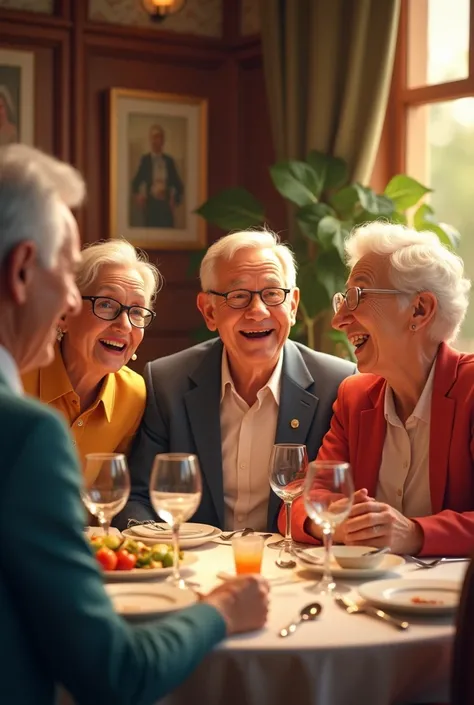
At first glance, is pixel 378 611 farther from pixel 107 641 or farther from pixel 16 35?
pixel 16 35

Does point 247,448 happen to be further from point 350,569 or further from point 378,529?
point 350,569

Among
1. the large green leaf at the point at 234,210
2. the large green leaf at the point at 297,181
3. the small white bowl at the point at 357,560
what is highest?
the large green leaf at the point at 297,181

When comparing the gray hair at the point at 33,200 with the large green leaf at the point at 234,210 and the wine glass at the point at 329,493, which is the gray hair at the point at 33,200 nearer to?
the wine glass at the point at 329,493

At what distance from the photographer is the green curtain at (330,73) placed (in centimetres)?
520

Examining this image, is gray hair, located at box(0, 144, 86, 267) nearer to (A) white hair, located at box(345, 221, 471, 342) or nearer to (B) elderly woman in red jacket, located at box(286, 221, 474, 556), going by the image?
(B) elderly woman in red jacket, located at box(286, 221, 474, 556)

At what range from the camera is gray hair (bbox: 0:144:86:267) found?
→ 1.61 metres

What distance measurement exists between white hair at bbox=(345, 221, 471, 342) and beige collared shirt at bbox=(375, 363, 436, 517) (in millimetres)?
171

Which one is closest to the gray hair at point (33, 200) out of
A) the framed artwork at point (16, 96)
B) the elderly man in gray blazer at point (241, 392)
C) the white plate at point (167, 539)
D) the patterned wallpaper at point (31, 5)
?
the white plate at point (167, 539)

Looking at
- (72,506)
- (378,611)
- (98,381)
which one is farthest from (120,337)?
(72,506)

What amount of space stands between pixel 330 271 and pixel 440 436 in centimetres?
229

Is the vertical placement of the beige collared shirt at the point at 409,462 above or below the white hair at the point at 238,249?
below

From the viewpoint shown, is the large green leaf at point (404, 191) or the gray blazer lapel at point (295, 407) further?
the large green leaf at point (404, 191)

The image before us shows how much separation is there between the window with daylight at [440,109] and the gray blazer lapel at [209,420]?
1954 mm

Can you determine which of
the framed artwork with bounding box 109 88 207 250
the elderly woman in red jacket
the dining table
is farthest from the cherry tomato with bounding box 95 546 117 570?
the framed artwork with bounding box 109 88 207 250
